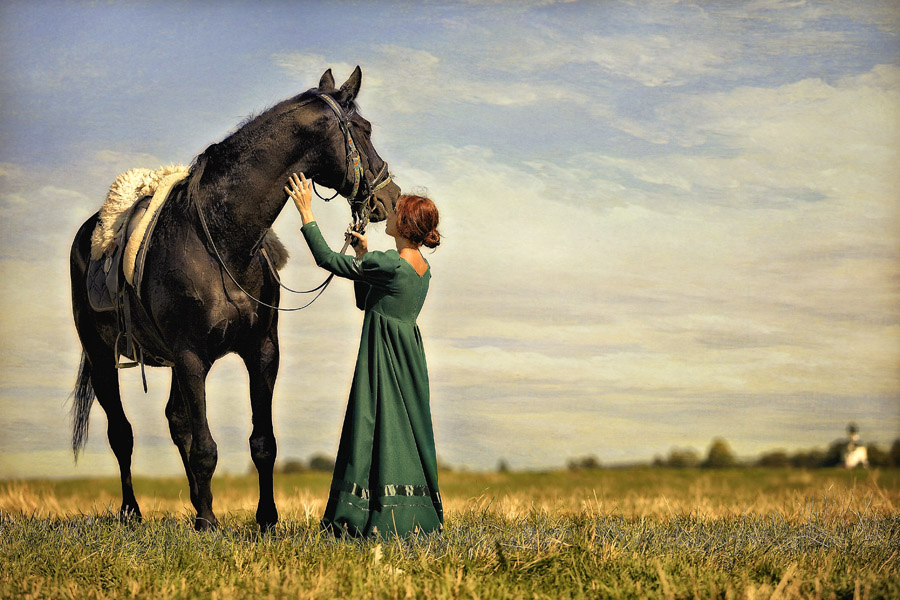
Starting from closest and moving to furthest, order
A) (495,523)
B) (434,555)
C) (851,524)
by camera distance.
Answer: (434,555) < (495,523) < (851,524)

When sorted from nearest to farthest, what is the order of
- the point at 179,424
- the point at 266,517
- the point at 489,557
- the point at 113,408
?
the point at 489,557
the point at 266,517
the point at 179,424
the point at 113,408

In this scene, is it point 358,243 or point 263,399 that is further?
point 263,399

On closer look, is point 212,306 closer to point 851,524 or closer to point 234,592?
point 234,592

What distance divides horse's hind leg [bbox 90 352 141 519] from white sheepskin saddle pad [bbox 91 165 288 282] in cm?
143

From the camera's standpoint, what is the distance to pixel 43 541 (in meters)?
6.04

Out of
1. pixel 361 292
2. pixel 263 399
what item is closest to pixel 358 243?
pixel 361 292

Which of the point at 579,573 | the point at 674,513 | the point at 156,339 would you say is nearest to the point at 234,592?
the point at 579,573

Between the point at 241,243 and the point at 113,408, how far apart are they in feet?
10.0

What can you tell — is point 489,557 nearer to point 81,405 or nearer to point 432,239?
point 432,239

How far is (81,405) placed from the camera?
8688 mm

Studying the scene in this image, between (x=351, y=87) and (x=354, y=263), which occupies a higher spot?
(x=351, y=87)

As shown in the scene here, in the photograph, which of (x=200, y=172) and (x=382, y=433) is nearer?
(x=382, y=433)

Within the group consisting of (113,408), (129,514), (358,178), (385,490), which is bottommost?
(129,514)

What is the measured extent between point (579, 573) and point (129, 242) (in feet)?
13.8
